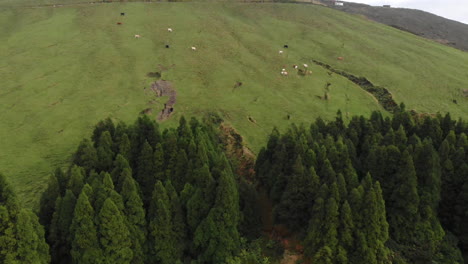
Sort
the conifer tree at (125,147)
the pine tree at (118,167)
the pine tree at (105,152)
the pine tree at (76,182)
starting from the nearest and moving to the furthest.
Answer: the pine tree at (76,182) < the pine tree at (118,167) < the pine tree at (105,152) < the conifer tree at (125,147)

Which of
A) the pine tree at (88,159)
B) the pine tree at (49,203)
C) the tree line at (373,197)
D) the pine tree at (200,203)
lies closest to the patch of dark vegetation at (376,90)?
the tree line at (373,197)

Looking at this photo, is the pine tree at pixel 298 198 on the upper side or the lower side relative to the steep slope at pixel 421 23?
lower

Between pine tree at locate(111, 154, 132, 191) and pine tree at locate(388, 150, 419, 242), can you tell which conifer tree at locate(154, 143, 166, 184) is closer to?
pine tree at locate(111, 154, 132, 191)

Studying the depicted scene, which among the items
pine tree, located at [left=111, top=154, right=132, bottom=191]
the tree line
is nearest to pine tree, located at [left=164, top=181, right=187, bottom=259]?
pine tree, located at [left=111, top=154, right=132, bottom=191]

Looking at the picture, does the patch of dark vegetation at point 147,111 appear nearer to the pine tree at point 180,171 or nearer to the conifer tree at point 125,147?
the conifer tree at point 125,147

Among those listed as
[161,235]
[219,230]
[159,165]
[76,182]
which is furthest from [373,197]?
[76,182]

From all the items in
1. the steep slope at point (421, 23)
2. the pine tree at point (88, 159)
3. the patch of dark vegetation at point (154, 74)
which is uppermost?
the steep slope at point (421, 23)

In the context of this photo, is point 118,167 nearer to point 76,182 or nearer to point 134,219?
point 76,182
